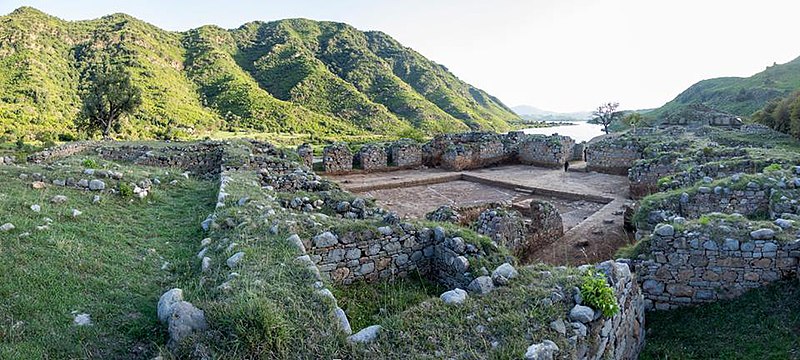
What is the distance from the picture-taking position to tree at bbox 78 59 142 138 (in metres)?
27.1

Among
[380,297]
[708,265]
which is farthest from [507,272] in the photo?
[708,265]

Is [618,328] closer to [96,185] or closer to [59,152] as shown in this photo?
[96,185]

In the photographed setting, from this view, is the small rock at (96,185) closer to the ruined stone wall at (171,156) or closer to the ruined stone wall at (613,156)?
the ruined stone wall at (171,156)

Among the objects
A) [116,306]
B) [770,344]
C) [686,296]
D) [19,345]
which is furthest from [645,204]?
[19,345]

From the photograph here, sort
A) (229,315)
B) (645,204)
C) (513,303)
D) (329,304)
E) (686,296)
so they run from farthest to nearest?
1. (645,204)
2. (686,296)
3. (513,303)
4. (329,304)
5. (229,315)

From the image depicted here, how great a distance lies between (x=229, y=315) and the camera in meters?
3.06

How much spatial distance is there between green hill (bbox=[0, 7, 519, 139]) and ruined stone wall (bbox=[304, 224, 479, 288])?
32.2 metres

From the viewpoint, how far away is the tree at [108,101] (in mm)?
27094

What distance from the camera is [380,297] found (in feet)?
15.9

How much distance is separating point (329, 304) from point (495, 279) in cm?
171

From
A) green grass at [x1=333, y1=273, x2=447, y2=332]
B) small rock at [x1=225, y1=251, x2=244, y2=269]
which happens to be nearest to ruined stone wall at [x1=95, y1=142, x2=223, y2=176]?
green grass at [x1=333, y1=273, x2=447, y2=332]

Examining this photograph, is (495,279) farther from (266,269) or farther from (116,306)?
(116,306)

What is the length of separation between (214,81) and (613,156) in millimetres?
53256

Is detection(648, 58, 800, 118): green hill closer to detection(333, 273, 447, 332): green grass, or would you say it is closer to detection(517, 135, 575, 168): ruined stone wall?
detection(517, 135, 575, 168): ruined stone wall
